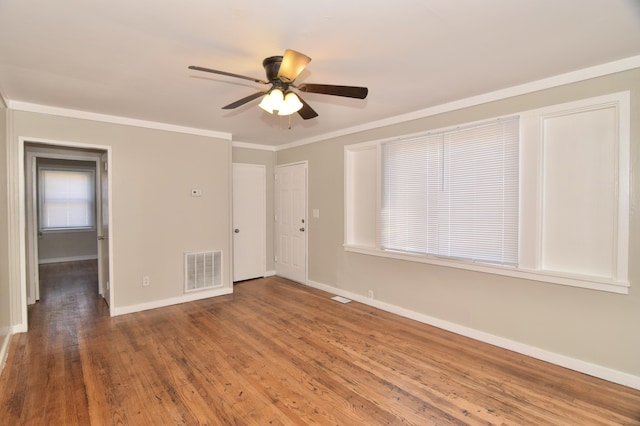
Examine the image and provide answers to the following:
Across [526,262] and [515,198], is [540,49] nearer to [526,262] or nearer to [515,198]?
[515,198]

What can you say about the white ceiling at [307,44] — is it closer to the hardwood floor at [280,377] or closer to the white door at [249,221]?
the white door at [249,221]

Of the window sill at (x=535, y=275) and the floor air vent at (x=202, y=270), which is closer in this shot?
the window sill at (x=535, y=275)

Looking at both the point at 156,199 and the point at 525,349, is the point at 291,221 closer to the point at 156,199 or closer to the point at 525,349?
the point at 156,199

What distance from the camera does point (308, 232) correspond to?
5234mm

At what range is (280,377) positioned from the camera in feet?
8.35

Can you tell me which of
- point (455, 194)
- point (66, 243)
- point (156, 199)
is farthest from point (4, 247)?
point (66, 243)

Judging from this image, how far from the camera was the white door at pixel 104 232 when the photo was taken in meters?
4.04

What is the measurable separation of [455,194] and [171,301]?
3.93m

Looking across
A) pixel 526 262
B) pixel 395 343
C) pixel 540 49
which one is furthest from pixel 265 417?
pixel 540 49

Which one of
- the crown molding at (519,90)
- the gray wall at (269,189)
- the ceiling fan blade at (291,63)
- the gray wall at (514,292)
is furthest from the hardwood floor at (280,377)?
the crown molding at (519,90)

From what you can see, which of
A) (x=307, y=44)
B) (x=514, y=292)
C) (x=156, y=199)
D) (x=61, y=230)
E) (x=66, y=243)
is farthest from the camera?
(x=66, y=243)

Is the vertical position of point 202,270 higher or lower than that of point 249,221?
lower

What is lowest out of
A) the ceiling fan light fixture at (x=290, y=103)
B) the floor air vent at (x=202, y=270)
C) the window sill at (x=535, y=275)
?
the floor air vent at (x=202, y=270)

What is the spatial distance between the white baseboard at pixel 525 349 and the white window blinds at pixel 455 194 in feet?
2.45
